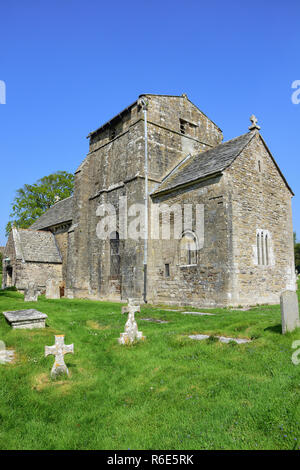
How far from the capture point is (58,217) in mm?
31281

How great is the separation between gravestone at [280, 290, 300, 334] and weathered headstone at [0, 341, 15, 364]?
20.3 ft

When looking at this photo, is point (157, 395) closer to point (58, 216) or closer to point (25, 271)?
point (25, 271)

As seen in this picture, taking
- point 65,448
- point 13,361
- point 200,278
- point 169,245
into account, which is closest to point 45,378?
point 13,361

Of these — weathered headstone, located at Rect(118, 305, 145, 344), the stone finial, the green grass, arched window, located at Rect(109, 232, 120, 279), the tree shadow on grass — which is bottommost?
the green grass

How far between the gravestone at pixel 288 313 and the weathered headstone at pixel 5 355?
20.3 feet

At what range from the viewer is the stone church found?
623 inches

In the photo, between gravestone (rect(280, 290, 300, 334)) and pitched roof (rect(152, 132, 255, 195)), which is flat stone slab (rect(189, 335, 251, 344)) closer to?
A: gravestone (rect(280, 290, 300, 334))

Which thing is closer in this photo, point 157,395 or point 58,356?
point 157,395

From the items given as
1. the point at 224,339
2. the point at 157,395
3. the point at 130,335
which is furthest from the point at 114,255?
the point at 157,395

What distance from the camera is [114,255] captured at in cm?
2219

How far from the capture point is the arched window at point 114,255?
21812mm

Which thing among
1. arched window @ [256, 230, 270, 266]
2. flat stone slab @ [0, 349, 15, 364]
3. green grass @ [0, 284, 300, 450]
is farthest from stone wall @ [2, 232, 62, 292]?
flat stone slab @ [0, 349, 15, 364]

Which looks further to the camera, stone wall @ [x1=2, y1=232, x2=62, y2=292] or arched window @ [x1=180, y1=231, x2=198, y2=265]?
stone wall @ [x1=2, y1=232, x2=62, y2=292]

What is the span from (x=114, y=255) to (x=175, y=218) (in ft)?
19.6
